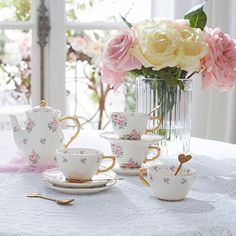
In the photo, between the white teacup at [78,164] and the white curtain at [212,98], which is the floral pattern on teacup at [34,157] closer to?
the white teacup at [78,164]

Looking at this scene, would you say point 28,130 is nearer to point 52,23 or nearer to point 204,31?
point 204,31

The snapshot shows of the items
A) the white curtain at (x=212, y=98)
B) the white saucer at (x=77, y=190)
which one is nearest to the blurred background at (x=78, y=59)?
the white curtain at (x=212, y=98)

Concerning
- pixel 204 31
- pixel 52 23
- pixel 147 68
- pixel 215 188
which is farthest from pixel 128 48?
pixel 52 23

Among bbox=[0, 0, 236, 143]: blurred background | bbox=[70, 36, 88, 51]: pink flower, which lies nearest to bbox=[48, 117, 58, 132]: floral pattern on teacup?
bbox=[0, 0, 236, 143]: blurred background

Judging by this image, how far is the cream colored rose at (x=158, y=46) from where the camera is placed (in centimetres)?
Answer: 173

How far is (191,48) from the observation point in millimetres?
1746

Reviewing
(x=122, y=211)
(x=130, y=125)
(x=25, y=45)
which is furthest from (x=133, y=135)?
(x=25, y=45)

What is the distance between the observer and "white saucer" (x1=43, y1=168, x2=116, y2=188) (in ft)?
4.65

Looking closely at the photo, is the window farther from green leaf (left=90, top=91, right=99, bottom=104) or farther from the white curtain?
the white curtain

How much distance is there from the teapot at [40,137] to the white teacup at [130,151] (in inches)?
6.5

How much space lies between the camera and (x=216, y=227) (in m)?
1.21

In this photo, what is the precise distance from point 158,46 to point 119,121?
240 millimetres

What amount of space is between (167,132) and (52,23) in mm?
1423

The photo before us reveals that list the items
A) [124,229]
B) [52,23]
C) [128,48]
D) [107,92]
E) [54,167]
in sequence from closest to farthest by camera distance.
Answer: [124,229], [54,167], [128,48], [52,23], [107,92]
